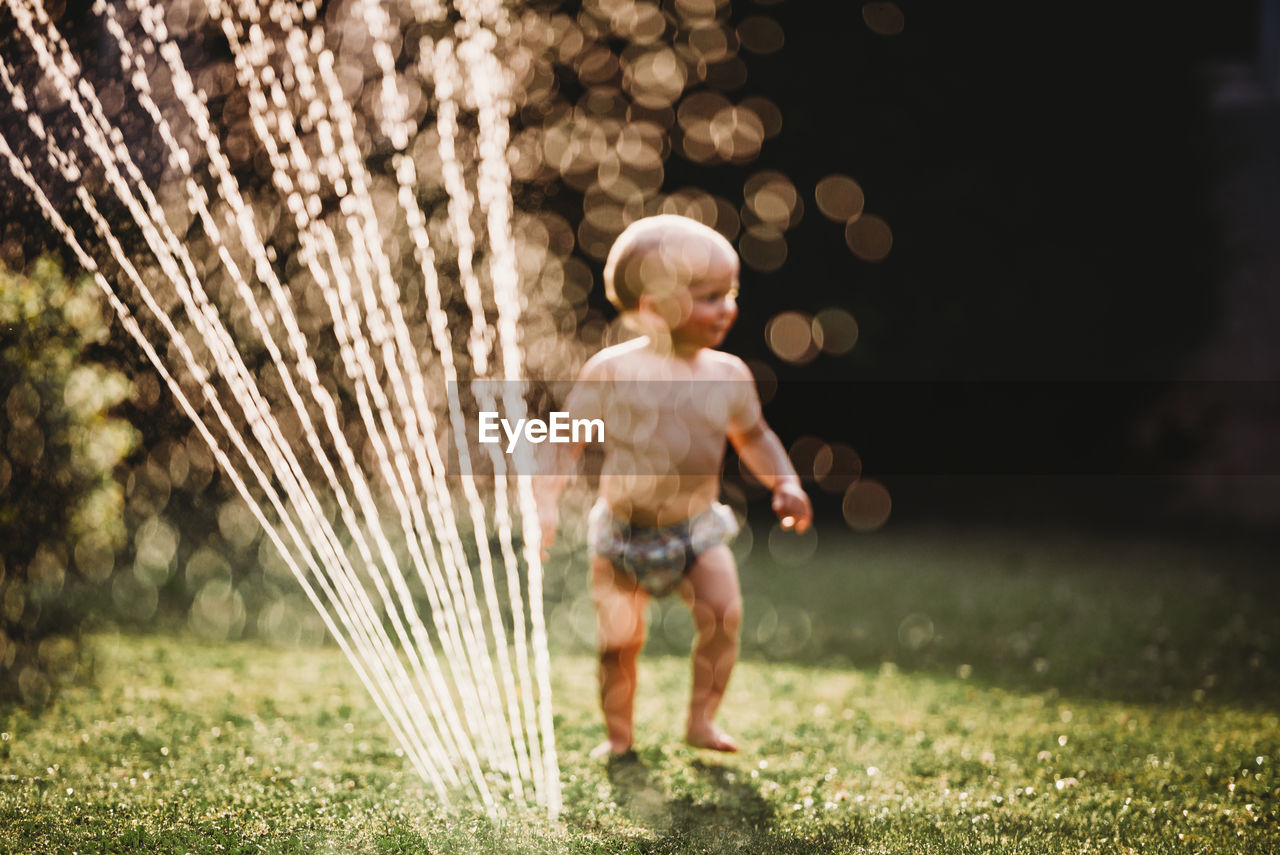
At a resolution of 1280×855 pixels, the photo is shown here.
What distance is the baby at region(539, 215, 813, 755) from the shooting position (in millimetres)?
2568

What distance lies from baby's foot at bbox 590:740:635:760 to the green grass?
46 millimetres

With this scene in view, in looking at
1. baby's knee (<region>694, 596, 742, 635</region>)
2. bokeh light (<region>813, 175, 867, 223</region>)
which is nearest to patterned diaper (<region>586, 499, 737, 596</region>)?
baby's knee (<region>694, 596, 742, 635</region>)

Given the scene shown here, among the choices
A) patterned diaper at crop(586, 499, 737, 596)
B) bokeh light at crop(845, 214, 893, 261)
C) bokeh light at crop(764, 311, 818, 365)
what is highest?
bokeh light at crop(845, 214, 893, 261)

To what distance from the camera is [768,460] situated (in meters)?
2.81

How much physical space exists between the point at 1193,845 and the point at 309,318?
392 centimetres

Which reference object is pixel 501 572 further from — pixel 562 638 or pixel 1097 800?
pixel 1097 800

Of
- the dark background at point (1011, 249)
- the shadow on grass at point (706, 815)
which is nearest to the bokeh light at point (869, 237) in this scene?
the dark background at point (1011, 249)

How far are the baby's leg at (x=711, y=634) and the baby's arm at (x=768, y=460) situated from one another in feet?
0.66

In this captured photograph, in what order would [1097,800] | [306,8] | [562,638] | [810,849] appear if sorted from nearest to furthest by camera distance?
[810,849]
[1097,800]
[306,8]
[562,638]

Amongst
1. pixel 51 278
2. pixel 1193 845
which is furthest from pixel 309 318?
pixel 1193 845

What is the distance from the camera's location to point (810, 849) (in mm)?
2164

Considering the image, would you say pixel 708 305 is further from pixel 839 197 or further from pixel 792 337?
pixel 839 197

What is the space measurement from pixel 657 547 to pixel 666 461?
0.23 meters

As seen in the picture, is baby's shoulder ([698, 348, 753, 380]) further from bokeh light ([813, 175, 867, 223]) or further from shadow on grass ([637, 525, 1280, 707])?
bokeh light ([813, 175, 867, 223])
